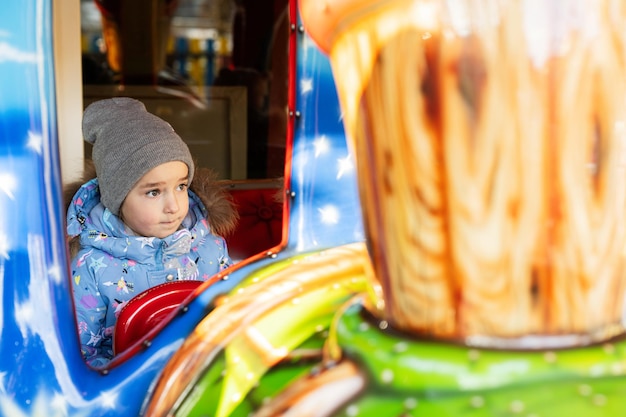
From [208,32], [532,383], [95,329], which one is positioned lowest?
[95,329]

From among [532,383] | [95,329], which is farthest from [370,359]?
[95,329]

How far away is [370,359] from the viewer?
671 mm

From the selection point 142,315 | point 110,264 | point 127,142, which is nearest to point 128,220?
point 110,264

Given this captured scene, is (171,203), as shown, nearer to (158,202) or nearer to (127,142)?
(158,202)

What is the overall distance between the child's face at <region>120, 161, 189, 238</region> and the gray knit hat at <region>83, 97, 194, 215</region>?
18mm

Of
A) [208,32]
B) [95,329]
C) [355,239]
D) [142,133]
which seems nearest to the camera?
[355,239]

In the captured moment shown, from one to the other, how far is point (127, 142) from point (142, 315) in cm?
44

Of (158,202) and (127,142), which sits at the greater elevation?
(127,142)

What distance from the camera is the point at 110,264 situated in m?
1.45

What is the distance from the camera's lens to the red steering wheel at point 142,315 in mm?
943

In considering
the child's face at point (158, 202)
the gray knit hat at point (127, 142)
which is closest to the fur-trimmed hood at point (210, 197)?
the child's face at point (158, 202)

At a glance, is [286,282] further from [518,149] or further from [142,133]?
[142,133]

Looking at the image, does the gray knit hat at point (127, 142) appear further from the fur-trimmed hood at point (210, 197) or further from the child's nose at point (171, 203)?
the fur-trimmed hood at point (210, 197)

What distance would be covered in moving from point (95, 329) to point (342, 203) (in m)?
0.67
